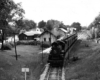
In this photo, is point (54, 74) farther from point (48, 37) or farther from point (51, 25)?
point (51, 25)

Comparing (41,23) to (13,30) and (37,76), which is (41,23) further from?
(37,76)

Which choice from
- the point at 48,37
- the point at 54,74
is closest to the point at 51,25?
the point at 48,37

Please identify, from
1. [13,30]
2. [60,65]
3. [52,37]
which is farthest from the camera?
[52,37]

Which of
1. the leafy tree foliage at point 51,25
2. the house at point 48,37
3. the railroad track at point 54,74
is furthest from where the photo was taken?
the leafy tree foliage at point 51,25

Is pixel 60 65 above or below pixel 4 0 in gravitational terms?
below

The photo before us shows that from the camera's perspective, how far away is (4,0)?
19.5 metres

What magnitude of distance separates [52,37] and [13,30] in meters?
27.5

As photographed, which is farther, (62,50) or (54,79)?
(62,50)

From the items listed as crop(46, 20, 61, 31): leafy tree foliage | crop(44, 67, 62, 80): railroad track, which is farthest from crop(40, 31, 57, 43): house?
crop(46, 20, 61, 31): leafy tree foliage

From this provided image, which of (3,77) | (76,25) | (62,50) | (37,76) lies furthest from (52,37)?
(76,25)

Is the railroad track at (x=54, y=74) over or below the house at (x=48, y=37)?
below

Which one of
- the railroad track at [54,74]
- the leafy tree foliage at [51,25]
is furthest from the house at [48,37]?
the leafy tree foliage at [51,25]

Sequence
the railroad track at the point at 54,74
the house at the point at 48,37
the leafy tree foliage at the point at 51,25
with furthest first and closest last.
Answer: the leafy tree foliage at the point at 51,25 < the house at the point at 48,37 < the railroad track at the point at 54,74

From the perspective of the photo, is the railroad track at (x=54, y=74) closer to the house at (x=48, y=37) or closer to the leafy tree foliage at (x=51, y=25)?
the house at (x=48, y=37)
